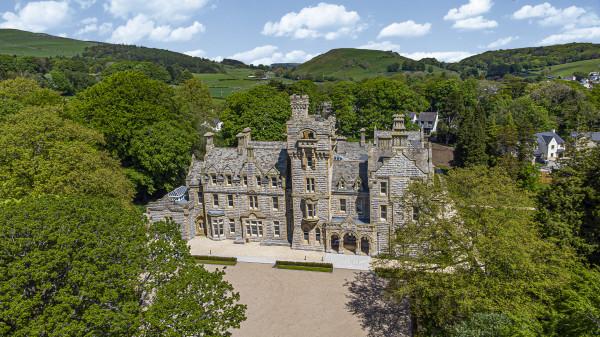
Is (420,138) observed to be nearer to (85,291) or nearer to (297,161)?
(297,161)

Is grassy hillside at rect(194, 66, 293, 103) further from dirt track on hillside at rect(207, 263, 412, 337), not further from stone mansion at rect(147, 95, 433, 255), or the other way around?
dirt track on hillside at rect(207, 263, 412, 337)

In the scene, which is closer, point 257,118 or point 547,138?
point 257,118

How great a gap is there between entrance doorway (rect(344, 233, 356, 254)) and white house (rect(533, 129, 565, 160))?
6111 cm

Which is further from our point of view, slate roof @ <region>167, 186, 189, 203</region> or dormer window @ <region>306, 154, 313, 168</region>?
slate roof @ <region>167, 186, 189, 203</region>

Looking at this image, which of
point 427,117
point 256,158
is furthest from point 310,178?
point 427,117

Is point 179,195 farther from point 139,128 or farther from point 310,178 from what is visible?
point 310,178

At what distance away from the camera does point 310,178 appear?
4100cm

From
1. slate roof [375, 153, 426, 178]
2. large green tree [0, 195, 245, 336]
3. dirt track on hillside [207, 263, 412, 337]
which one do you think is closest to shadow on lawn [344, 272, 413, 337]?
dirt track on hillside [207, 263, 412, 337]

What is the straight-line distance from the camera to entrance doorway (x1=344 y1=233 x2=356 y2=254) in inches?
1682

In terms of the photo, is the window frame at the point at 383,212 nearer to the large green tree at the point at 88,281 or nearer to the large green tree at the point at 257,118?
the large green tree at the point at 88,281

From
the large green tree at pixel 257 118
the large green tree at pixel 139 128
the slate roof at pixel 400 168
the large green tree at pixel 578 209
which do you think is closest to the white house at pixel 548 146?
the large green tree at pixel 578 209

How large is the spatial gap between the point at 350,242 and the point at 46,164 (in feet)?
111

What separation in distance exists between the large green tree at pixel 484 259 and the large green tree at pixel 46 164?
1212 inches

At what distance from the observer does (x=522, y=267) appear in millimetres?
23828
